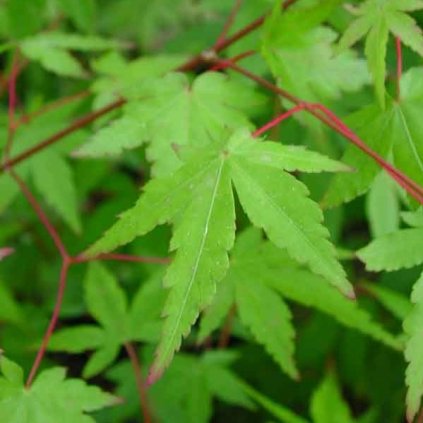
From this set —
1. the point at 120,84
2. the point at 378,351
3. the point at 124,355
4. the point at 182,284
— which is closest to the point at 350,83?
the point at 120,84

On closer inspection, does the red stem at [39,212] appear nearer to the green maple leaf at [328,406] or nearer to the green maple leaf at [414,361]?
the green maple leaf at [328,406]

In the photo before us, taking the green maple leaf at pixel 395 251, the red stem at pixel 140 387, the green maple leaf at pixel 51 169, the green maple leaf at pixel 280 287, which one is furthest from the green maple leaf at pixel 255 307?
the green maple leaf at pixel 51 169

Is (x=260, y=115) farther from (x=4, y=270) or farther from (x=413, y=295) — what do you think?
(x=413, y=295)

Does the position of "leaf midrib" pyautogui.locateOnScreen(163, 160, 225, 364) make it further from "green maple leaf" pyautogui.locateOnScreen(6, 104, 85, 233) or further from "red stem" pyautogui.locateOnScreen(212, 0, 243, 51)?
"green maple leaf" pyautogui.locateOnScreen(6, 104, 85, 233)

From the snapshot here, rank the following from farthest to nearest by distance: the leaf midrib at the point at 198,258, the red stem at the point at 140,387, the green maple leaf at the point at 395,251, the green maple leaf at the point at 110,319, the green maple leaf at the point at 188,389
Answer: the green maple leaf at the point at 188,389 → the green maple leaf at the point at 110,319 → the red stem at the point at 140,387 → the green maple leaf at the point at 395,251 → the leaf midrib at the point at 198,258

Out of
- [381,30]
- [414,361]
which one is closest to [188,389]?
[414,361]

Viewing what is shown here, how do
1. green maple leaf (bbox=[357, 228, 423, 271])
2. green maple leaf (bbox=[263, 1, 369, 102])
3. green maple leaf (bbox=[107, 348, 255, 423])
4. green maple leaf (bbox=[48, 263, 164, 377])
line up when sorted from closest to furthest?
1. green maple leaf (bbox=[357, 228, 423, 271])
2. green maple leaf (bbox=[263, 1, 369, 102])
3. green maple leaf (bbox=[48, 263, 164, 377])
4. green maple leaf (bbox=[107, 348, 255, 423])

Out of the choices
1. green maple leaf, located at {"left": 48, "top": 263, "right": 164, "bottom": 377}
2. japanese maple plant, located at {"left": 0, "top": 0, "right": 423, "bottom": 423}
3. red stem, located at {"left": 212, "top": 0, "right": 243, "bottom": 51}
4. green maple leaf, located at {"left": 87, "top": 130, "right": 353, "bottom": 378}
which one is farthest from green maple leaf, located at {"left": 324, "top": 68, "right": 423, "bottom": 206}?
green maple leaf, located at {"left": 48, "top": 263, "right": 164, "bottom": 377}
